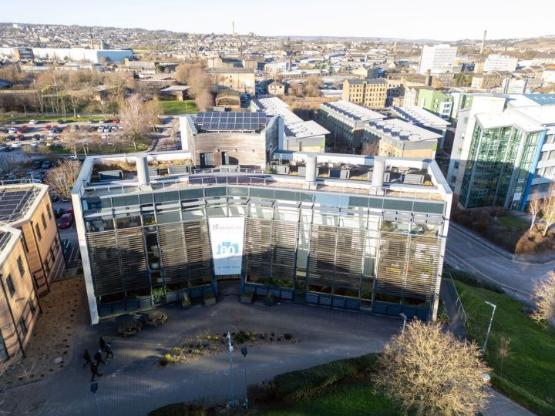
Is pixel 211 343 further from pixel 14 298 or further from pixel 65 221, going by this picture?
pixel 65 221

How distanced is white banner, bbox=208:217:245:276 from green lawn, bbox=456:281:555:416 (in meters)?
16.2

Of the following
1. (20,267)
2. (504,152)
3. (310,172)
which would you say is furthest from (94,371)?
(504,152)

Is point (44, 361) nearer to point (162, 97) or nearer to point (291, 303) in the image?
point (291, 303)

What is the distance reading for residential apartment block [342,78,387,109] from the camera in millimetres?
113181

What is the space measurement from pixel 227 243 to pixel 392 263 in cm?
1115

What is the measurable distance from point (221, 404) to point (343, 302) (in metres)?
10.9

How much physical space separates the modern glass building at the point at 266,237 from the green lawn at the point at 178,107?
82.6m

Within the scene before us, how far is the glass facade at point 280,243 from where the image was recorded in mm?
24359

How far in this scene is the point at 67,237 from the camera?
131 ft

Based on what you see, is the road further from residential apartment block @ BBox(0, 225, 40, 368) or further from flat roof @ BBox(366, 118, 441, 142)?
residential apartment block @ BBox(0, 225, 40, 368)

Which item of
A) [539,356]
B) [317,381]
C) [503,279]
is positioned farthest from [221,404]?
[503,279]

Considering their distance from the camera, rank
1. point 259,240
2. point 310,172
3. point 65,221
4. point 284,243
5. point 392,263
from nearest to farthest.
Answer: point 392,263, point 310,172, point 284,243, point 259,240, point 65,221

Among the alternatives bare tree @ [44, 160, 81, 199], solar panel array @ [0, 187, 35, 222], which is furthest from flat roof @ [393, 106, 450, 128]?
solar panel array @ [0, 187, 35, 222]

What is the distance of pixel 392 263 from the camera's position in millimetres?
25312
